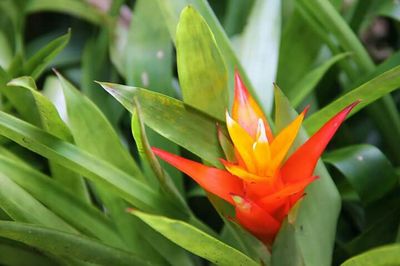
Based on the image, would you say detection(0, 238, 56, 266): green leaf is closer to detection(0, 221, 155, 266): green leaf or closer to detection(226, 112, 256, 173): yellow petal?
detection(0, 221, 155, 266): green leaf

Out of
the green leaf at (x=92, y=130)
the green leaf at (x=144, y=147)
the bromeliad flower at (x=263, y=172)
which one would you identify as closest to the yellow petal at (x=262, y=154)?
the bromeliad flower at (x=263, y=172)

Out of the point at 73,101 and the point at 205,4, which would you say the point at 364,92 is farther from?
the point at 73,101

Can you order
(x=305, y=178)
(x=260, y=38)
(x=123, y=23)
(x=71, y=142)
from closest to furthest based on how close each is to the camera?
(x=305, y=178) < (x=71, y=142) < (x=260, y=38) < (x=123, y=23)

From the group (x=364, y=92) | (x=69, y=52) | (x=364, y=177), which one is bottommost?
(x=364, y=177)

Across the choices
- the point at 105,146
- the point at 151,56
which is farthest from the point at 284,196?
the point at 151,56

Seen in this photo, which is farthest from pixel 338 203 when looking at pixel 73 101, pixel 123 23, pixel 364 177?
pixel 123 23

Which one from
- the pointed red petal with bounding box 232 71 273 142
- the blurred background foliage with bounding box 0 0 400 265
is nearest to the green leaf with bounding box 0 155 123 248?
the blurred background foliage with bounding box 0 0 400 265

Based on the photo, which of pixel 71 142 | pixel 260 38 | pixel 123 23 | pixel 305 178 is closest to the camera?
pixel 305 178
